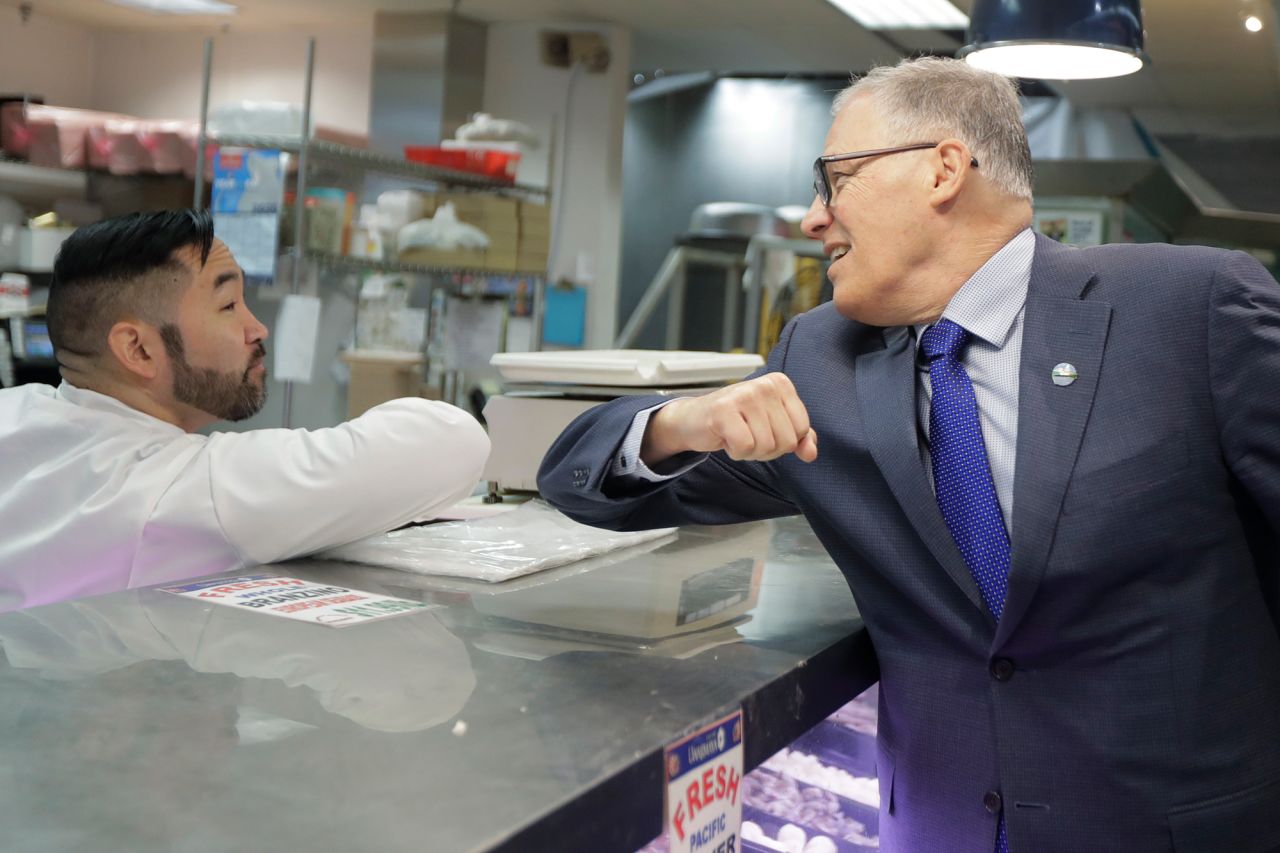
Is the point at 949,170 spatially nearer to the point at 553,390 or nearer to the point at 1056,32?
the point at 553,390

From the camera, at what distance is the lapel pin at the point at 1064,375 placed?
1323 mm

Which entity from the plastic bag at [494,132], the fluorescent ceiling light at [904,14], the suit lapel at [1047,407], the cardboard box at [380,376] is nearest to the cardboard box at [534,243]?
the plastic bag at [494,132]

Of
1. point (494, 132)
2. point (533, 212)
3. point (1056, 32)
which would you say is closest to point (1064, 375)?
point (1056, 32)

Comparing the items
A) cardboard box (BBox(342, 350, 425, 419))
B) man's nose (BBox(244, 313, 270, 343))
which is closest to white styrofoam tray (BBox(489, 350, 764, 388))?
man's nose (BBox(244, 313, 270, 343))

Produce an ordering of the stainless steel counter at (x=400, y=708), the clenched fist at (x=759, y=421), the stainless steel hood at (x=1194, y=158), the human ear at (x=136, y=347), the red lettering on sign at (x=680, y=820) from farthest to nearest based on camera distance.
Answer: the stainless steel hood at (x=1194, y=158), the human ear at (x=136, y=347), the clenched fist at (x=759, y=421), the red lettering on sign at (x=680, y=820), the stainless steel counter at (x=400, y=708)

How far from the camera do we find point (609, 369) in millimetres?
2047

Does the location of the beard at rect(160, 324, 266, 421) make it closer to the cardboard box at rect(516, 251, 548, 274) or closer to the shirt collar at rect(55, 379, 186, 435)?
the shirt collar at rect(55, 379, 186, 435)

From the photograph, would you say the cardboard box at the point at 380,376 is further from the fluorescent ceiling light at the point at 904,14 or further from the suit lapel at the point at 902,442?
the suit lapel at the point at 902,442

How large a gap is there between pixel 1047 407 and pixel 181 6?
7.98 meters

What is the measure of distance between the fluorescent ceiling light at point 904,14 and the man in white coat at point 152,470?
5720mm

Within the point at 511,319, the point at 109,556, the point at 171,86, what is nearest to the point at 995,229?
the point at 109,556

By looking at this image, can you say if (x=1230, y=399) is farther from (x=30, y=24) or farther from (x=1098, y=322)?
(x=30, y=24)

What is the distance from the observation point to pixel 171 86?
901cm

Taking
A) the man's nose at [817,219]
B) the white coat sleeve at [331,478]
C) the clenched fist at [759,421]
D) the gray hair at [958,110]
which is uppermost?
the gray hair at [958,110]
